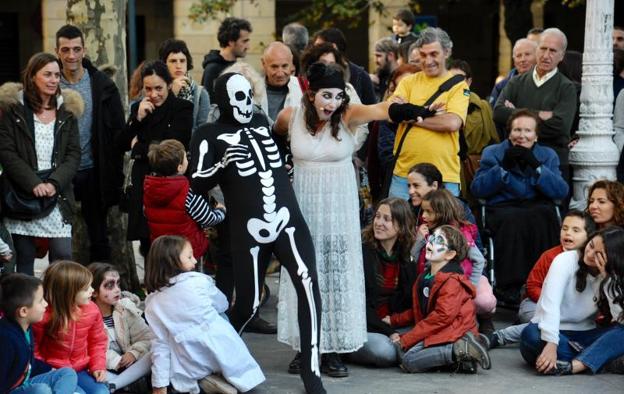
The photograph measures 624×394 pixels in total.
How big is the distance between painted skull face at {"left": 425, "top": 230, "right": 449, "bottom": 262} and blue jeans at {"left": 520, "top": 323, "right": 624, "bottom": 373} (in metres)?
0.76

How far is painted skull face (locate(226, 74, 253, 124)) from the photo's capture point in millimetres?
7762

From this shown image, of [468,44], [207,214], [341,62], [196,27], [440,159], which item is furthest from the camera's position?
[468,44]

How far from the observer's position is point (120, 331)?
8.17 meters

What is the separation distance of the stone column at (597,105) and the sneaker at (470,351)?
8.02ft

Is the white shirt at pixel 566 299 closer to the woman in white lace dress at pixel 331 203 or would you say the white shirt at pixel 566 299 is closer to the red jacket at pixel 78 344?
the woman in white lace dress at pixel 331 203

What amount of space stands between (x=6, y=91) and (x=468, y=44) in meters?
19.7

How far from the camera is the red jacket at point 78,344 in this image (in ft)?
24.4

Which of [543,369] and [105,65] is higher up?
[105,65]

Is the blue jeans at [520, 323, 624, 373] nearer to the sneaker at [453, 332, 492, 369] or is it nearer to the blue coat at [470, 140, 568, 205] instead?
the sneaker at [453, 332, 492, 369]

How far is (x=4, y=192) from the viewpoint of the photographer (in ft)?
29.2

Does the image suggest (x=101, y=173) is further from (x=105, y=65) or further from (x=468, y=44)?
(x=468, y=44)

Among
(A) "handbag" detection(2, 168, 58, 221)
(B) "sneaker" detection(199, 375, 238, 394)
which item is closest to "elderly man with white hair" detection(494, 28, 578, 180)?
(B) "sneaker" detection(199, 375, 238, 394)

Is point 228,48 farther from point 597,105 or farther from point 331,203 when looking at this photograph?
point 331,203

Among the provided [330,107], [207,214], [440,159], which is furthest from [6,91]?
[440,159]
